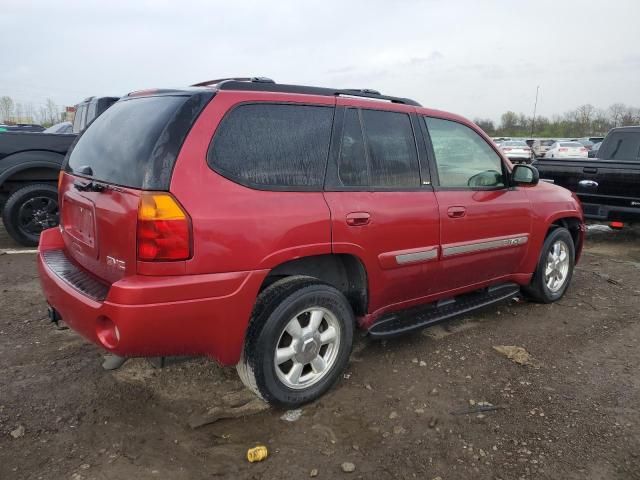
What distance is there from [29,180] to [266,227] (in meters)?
5.44

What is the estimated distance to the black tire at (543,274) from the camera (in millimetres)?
4594

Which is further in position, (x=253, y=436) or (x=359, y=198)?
(x=359, y=198)

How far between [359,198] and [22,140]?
540 cm

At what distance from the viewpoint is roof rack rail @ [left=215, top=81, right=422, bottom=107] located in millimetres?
2760

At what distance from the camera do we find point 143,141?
2566 millimetres

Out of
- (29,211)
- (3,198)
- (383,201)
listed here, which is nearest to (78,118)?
(3,198)

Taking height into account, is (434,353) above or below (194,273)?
below

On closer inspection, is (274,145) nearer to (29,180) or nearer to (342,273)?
(342,273)

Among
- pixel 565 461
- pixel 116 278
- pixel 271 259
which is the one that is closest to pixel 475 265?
pixel 565 461

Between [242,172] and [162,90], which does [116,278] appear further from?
[162,90]

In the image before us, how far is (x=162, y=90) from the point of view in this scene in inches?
114

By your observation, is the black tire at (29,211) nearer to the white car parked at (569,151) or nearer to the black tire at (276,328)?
the black tire at (276,328)

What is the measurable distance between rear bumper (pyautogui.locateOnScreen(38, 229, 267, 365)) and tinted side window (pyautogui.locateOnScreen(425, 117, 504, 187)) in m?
1.73

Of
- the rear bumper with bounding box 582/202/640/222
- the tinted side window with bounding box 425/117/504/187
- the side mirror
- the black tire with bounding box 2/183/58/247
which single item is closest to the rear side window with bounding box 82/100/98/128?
the black tire with bounding box 2/183/58/247
